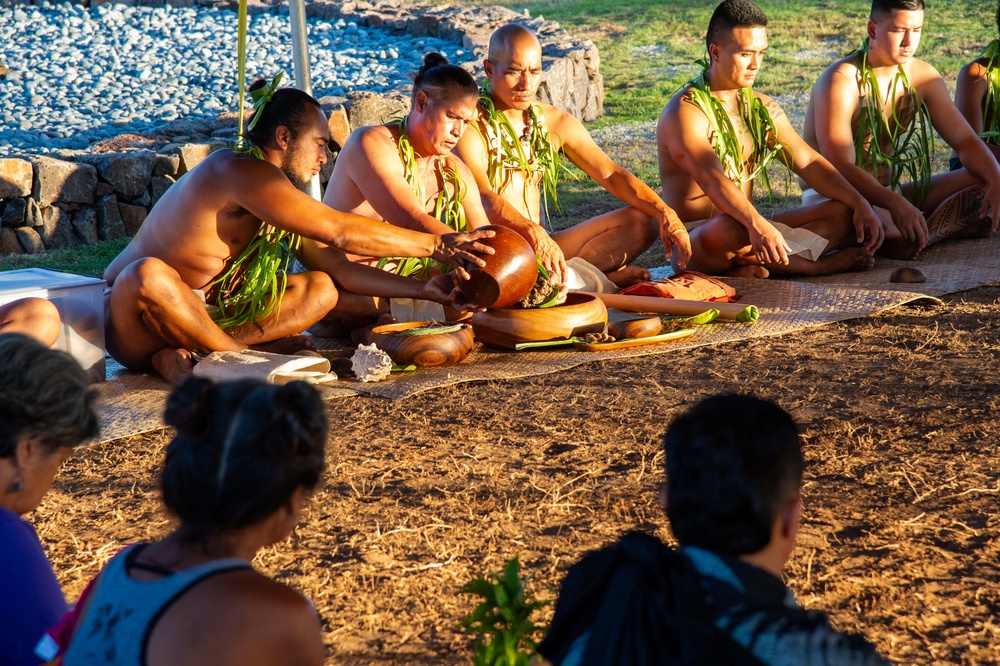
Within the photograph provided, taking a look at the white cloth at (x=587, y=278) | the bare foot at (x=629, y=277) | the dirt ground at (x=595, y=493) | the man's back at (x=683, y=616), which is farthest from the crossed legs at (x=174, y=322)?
the man's back at (x=683, y=616)

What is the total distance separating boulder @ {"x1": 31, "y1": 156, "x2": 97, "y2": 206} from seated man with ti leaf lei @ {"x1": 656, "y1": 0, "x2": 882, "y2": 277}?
3.50 meters

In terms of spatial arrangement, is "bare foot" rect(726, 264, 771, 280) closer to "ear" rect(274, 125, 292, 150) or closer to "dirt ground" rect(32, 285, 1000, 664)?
"dirt ground" rect(32, 285, 1000, 664)

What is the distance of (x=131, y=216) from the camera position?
686 centimetres

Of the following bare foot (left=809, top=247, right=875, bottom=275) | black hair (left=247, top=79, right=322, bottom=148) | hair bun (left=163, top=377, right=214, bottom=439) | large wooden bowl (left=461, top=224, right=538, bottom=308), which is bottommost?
bare foot (left=809, top=247, right=875, bottom=275)

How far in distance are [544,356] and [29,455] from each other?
269cm

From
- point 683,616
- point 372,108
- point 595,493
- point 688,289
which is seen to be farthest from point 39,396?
point 372,108

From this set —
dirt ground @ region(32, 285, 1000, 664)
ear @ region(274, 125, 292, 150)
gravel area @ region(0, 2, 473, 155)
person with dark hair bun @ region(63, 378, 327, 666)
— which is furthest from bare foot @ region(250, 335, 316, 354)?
gravel area @ region(0, 2, 473, 155)

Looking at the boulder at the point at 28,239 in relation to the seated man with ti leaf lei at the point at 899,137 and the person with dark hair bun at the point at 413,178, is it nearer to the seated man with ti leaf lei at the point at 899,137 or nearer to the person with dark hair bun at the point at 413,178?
the person with dark hair bun at the point at 413,178

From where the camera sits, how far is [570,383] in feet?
12.7

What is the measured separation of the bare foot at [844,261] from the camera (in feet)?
17.3

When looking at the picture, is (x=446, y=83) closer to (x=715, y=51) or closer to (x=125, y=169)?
(x=715, y=51)

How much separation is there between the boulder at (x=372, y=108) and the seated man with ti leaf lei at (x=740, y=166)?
2.86m

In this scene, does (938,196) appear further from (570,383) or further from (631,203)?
(570,383)

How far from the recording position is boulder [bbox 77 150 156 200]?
6703 millimetres
